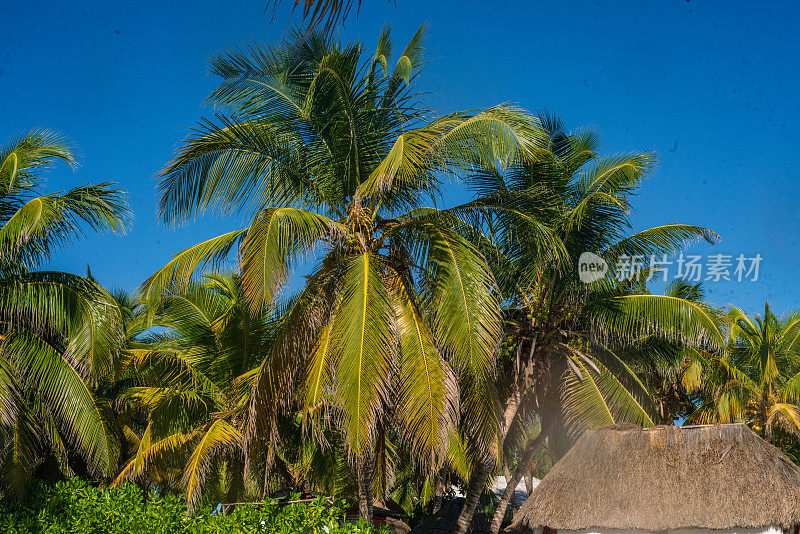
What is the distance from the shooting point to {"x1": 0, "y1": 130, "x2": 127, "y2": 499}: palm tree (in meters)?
10.2

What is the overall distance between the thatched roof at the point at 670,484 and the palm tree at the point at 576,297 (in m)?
0.59

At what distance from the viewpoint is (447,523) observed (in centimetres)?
1895

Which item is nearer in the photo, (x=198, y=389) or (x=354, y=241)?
(x=354, y=241)

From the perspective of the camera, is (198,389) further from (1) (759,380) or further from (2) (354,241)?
(1) (759,380)

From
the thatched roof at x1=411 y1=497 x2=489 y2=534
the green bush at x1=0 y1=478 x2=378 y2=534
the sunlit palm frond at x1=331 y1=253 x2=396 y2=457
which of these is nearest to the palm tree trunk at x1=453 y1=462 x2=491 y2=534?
the sunlit palm frond at x1=331 y1=253 x2=396 y2=457

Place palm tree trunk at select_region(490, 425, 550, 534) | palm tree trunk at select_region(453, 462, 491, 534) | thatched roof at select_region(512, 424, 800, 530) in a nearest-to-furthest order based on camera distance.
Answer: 1. thatched roof at select_region(512, 424, 800, 530)
2. palm tree trunk at select_region(453, 462, 491, 534)
3. palm tree trunk at select_region(490, 425, 550, 534)

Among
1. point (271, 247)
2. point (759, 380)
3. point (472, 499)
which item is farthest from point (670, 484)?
point (271, 247)

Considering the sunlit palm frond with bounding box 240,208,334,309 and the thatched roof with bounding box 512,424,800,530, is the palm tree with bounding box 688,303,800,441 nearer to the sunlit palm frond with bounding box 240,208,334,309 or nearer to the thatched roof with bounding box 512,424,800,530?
the thatched roof with bounding box 512,424,800,530

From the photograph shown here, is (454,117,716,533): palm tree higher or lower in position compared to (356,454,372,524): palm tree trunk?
higher

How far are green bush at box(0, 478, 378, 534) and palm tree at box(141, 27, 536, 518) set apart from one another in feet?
3.20

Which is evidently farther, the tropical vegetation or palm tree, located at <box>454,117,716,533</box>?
palm tree, located at <box>454,117,716,533</box>

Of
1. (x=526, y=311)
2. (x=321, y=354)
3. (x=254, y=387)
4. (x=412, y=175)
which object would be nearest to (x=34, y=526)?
(x=254, y=387)

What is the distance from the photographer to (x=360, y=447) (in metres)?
8.06

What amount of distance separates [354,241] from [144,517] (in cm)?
418
